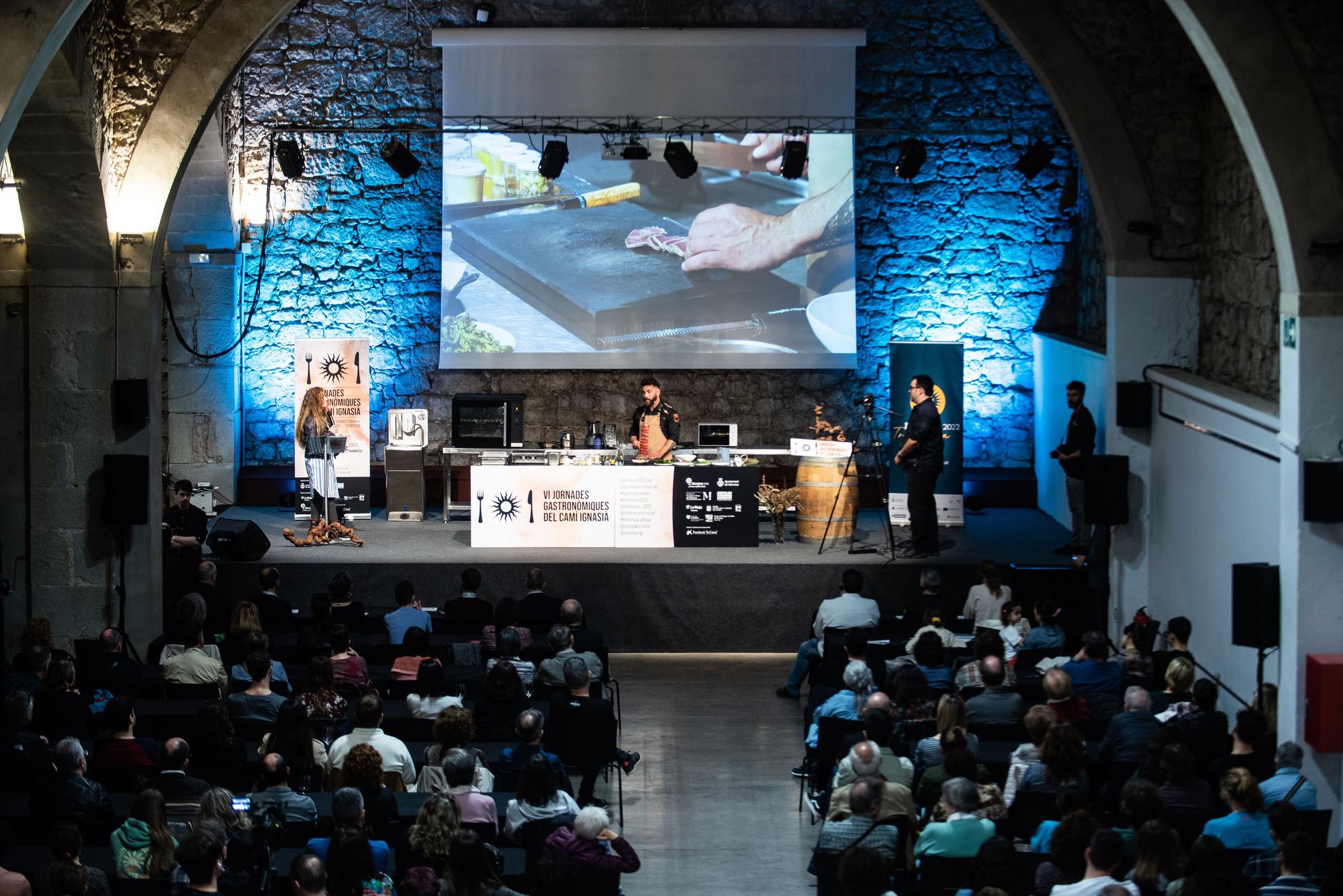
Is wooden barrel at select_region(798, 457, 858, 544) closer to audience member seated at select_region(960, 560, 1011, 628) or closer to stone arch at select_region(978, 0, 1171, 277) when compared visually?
audience member seated at select_region(960, 560, 1011, 628)

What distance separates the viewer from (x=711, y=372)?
56.7 feet

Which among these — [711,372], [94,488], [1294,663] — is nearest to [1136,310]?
[1294,663]

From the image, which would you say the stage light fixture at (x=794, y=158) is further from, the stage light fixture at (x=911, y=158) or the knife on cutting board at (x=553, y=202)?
the knife on cutting board at (x=553, y=202)

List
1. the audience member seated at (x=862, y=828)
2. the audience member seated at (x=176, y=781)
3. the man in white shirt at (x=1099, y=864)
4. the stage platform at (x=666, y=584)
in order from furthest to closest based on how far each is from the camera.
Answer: the stage platform at (x=666, y=584), the audience member seated at (x=176, y=781), the audience member seated at (x=862, y=828), the man in white shirt at (x=1099, y=864)

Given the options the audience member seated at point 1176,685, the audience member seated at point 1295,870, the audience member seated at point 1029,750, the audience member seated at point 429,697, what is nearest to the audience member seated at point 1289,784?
the audience member seated at point 1029,750

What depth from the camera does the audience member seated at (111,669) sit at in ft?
33.0

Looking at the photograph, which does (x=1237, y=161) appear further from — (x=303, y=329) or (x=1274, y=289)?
(x=303, y=329)

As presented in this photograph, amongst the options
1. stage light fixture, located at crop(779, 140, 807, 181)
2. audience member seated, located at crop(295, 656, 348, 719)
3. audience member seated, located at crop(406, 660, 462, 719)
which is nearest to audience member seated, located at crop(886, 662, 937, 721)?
audience member seated, located at crop(406, 660, 462, 719)

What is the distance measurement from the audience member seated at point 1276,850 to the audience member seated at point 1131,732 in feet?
4.95

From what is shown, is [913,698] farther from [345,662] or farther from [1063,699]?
[345,662]

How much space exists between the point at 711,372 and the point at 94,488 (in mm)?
6705

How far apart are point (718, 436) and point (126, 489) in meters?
5.65

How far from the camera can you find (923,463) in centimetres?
1384

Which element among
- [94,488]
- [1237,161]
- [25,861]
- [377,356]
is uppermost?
[1237,161]
